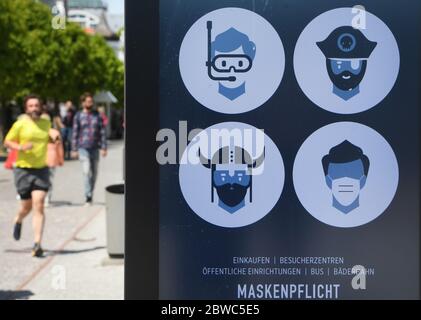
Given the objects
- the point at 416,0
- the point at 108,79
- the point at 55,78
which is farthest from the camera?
the point at 108,79

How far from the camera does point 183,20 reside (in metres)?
2.75

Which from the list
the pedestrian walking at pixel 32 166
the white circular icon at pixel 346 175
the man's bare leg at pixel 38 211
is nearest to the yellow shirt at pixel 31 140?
the pedestrian walking at pixel 32 166

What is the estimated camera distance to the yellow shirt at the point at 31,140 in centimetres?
716

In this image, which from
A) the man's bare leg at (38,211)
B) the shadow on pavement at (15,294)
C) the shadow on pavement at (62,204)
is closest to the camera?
the shadow on pavement at (15,294)

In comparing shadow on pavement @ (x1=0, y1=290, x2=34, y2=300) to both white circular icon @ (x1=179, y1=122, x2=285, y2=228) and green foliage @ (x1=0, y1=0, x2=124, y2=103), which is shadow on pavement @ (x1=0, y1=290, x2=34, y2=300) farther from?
green foliage @ (x1=0, y1=0, x2=124, y2=103)

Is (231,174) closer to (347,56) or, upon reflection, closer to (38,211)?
(347,56)

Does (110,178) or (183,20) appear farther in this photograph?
(110,178)

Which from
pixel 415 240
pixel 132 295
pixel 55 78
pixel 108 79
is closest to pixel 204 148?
pixel 132 295

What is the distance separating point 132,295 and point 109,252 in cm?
424

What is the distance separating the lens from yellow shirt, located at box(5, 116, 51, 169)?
7.16m

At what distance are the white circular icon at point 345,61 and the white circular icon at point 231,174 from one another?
351mm

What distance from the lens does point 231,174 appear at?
2.81m

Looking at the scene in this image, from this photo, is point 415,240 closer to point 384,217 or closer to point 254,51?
point 384,217

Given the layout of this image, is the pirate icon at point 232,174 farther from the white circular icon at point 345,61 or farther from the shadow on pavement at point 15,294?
the shadow on pavement at point 15,294
